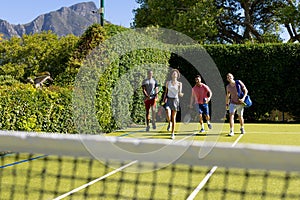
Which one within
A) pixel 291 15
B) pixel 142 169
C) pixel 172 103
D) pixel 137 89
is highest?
pixel 291 15

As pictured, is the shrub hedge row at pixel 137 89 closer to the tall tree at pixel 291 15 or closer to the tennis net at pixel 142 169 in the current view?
the tennis net at pixel 142 169

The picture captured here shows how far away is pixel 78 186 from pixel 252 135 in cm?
780

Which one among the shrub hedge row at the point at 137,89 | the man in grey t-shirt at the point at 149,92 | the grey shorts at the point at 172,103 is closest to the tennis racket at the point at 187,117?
the shrub hedge row at the point at 137,89

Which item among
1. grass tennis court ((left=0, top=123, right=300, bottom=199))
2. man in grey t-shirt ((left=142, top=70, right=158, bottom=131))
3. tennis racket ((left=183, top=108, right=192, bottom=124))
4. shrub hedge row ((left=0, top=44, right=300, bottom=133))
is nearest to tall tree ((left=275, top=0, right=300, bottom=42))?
shrub hedge row ((left=0, top=44, right=300, bottom=133))

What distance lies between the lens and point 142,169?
24.2 ft

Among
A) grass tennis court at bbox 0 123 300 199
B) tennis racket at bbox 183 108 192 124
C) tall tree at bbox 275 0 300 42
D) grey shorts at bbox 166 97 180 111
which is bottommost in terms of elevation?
grass tennis court at bbox 0 123 300 199

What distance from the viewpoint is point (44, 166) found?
784cm

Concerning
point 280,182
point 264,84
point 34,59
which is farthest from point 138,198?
point 34,59

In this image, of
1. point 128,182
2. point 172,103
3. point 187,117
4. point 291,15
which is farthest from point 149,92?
point 291,15

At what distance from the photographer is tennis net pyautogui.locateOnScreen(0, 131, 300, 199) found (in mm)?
2688

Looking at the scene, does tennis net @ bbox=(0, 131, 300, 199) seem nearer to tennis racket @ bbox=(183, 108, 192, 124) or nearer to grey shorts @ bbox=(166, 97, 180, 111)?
grey shorts @ bbox=(166, 97, 180, 111)

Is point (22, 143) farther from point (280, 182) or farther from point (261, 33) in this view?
point (261, 33)

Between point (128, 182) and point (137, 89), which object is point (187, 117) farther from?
point (128, 182)

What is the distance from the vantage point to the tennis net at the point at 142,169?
2.69 meters
